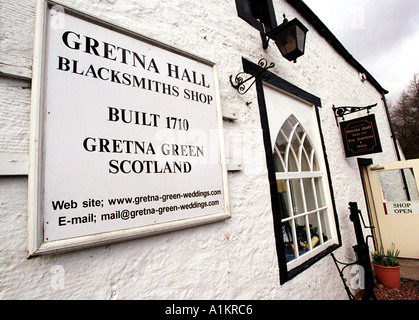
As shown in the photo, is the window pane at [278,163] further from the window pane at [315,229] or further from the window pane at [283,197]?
the window pane at [315,229]

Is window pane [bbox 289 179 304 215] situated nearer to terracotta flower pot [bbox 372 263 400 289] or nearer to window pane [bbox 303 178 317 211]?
window pane [bbox 303 178 317 211]

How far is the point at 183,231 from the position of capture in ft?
4.80

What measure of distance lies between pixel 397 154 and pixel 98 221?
943cm

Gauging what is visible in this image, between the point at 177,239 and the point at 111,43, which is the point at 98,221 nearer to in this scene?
the point at 177,239

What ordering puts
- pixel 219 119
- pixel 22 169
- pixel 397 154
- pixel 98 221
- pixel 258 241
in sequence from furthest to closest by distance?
pixel 397 154
pixel 258 241
pixel 219 119
pixel 98 221
pixel 22 169

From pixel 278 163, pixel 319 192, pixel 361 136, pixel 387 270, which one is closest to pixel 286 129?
pixel 278 163

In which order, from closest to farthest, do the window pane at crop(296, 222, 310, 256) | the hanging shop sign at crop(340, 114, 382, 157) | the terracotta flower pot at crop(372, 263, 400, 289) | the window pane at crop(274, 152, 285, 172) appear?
the window pane at crop(274, 152, 285, 172)
the window pane at crop(296, 222, 310, 256)
the terracotta flower pot at crop(372, 263, 400, 289)
the hanging shop sign at crop(340, 114, 382, 157)

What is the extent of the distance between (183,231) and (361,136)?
3.98 m

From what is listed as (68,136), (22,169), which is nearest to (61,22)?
(68,136)

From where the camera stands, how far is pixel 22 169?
100 cm

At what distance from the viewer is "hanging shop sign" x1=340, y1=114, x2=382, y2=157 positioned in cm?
368

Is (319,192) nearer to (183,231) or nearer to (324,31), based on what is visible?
(183,231)

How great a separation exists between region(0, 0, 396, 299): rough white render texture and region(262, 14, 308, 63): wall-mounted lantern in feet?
0.77

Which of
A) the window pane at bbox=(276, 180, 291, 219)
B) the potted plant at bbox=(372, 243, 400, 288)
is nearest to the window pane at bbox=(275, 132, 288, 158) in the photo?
the window pane at bbox=(276, 180, 291, 219)
